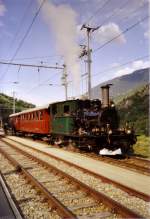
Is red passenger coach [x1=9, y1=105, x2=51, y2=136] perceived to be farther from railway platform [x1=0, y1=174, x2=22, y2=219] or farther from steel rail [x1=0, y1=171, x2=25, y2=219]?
railway platform [x1=0, y1=174, x2=22, y2=219]

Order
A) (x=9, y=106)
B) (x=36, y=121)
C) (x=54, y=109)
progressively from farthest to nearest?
(x=9, y=106) < (x=36, y=121) < (x=54, y=109)

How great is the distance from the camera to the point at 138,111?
4909 centimetres

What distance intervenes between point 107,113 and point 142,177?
6837 mm

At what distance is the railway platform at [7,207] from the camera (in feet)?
22.5

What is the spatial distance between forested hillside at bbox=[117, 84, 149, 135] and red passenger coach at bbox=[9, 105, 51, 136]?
466 inches

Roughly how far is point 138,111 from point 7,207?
42.8m

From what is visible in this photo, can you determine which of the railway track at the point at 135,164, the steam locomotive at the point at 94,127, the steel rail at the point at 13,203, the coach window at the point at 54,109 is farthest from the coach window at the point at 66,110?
the steel rail at the point at 13,203

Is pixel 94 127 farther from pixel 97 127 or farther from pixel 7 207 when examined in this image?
pixel 7 207

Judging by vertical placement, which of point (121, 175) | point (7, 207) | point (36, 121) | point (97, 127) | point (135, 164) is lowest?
point (7, 207)

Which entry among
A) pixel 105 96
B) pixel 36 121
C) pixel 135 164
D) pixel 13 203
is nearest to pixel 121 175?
pixel 135 164

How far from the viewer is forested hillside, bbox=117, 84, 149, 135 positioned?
40.1m

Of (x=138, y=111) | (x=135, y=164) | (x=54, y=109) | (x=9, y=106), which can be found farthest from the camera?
(x=9, y=106)

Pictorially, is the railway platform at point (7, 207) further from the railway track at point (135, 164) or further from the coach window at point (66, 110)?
the coach window at point (66, 110)

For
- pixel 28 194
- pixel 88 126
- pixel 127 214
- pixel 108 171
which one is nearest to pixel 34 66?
pixel 88 126
